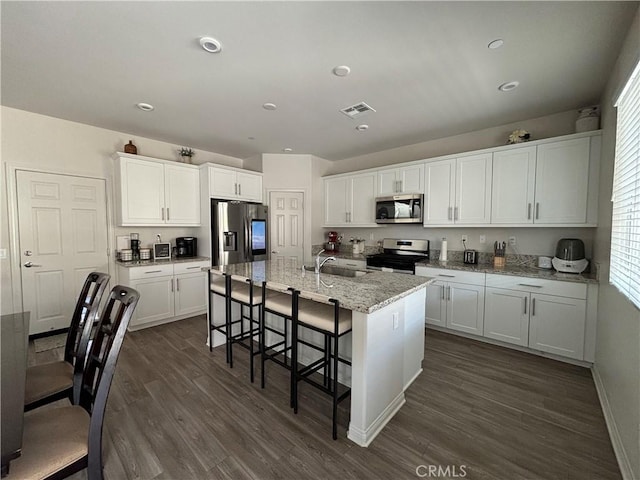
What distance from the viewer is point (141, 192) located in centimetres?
373

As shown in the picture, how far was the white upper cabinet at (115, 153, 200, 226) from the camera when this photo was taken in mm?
3602

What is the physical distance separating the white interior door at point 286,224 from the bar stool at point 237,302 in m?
1.91

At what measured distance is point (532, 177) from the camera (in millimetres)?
3020

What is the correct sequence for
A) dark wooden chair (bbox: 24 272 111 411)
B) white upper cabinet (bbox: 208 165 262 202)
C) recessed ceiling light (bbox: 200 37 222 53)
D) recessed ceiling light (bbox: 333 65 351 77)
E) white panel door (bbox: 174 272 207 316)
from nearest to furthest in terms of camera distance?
dark wooden chair (bbox: 24 272 111 411), recessed ceiling light (bbox: 200 37 222 53), recessed ceiling light (bbox: 333 65 351 77), white panel door (bbox: 174 272 207 316), white upper cabinet (bbox: 208 165 262 202)

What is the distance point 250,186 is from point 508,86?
3673 mm

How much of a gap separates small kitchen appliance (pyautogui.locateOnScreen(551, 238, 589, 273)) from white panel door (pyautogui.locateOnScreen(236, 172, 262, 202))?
4.24m

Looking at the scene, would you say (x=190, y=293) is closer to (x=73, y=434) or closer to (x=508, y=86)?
(x=73, y=434)

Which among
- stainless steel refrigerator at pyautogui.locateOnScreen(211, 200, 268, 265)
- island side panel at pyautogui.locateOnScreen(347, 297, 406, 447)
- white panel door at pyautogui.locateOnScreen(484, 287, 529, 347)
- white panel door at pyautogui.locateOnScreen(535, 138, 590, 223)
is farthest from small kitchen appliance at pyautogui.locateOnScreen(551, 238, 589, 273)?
stainless steel refrigerator at pyautogui.locateOnScreen(211, 200, 268, 265)

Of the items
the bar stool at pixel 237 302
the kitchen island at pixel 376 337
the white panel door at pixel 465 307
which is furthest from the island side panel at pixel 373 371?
the white panel door at pixel 465 307

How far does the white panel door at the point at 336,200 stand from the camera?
15.7 feet

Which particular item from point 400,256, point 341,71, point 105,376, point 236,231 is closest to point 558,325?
point 400,256

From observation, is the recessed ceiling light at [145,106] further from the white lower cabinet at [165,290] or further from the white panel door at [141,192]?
the white lower cabinet at [165,290]

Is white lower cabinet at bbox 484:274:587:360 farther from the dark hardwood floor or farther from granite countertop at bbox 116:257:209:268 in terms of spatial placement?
granite countertop at bbox 116:257:209:268

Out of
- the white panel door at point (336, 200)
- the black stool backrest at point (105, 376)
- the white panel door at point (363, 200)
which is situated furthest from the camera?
the white panel door at point (336, 200)
